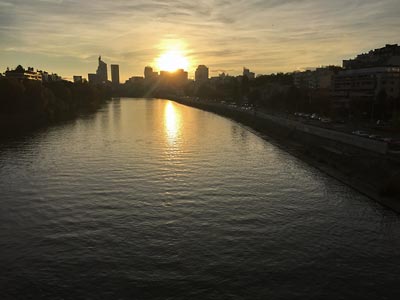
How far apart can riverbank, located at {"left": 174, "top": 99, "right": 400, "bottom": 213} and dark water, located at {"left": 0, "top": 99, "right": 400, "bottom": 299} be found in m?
1.46

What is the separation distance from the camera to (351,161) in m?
37.2

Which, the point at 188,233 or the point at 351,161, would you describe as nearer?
the point at 188,233

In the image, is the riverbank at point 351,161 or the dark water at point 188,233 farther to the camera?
the riverbank at point 351,161

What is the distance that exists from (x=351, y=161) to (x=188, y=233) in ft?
73.5

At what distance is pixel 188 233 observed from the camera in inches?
856

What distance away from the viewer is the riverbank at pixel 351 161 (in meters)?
29.0

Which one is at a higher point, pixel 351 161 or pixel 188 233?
pixel 351 161

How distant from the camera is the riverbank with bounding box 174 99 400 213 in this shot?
28984 millimetres

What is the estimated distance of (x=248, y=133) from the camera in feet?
234

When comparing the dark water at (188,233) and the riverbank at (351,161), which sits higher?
the riverbank at (351,161)

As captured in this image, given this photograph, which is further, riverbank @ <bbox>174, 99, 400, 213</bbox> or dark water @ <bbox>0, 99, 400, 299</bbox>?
riverbank @ <bbox>174, 99, 400, 213</bbox>

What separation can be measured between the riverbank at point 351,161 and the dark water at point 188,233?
4.81 ft

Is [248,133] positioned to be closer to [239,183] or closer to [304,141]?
[304,141]

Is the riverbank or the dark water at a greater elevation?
the riverbank
